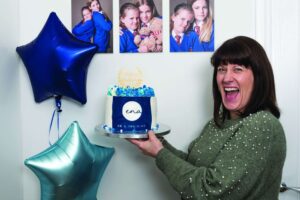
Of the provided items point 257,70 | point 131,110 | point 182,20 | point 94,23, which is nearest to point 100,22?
point 94,23

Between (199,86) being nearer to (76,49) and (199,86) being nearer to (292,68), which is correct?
(292,68)

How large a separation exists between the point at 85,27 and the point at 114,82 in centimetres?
29

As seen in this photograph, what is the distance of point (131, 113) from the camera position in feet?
3.79

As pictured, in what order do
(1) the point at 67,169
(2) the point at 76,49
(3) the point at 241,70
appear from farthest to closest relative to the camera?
(2) the point at 76,49 → (1) the point at 67,169 → (3) the point at 241,70

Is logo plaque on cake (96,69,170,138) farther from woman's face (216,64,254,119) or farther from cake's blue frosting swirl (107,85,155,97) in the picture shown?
woman's face (216,64,254,119)

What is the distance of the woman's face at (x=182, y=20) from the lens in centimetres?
145

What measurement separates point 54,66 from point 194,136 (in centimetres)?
72

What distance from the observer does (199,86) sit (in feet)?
4.88

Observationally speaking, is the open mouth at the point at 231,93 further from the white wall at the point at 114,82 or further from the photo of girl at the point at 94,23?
the photo of girl at the point at 94,23

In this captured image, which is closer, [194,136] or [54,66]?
[54,66]

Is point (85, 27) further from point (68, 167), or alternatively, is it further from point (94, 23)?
point (68, 167)

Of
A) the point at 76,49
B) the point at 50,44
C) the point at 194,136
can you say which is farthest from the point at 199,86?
the point at 50,44

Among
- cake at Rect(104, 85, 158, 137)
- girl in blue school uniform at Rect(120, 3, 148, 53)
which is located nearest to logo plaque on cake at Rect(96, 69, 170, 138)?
cake at Rect(104, 85, 158, 137)

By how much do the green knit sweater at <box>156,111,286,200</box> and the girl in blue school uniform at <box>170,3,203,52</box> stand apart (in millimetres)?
528
